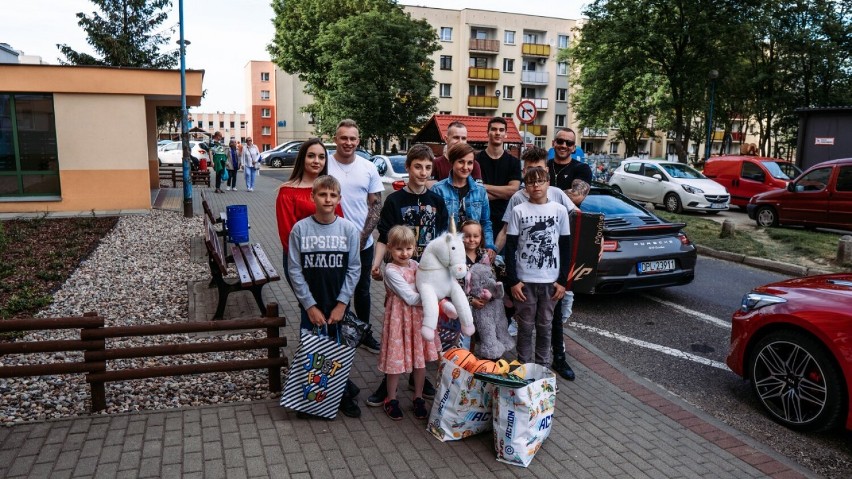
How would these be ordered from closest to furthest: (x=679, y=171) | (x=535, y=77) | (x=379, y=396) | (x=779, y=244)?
(x=379, y=396)
(x=779, y=244)
(x=679, y=171)
(x=535, y=77)

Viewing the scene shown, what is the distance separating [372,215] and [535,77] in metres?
61.5

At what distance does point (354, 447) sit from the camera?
375cm

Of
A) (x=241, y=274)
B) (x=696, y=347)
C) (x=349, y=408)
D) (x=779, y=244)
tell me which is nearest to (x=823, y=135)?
(x=779, y=244)

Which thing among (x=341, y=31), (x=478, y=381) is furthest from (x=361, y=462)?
(x=341, y=31)

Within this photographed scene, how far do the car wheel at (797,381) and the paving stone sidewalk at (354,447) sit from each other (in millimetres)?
467

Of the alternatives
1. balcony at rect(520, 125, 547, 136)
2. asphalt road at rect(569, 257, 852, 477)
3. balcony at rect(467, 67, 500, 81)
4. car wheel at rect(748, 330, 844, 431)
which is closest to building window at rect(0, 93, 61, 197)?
asphalt road at rect(569, 257, 852, 477)

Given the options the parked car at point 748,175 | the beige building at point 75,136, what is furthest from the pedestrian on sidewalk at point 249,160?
the parked car at point 748,175

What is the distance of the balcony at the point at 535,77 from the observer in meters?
62.9

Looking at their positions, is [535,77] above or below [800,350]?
above

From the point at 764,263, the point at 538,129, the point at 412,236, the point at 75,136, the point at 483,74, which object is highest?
the point at 483,74

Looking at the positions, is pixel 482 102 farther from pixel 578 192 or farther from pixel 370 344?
pixel 370 344

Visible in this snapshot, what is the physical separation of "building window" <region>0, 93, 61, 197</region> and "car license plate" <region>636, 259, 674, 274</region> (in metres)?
13.7

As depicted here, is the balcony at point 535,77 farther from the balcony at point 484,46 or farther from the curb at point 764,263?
the curb at point 764,263

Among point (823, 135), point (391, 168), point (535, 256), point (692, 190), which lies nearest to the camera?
point (535, 256)
